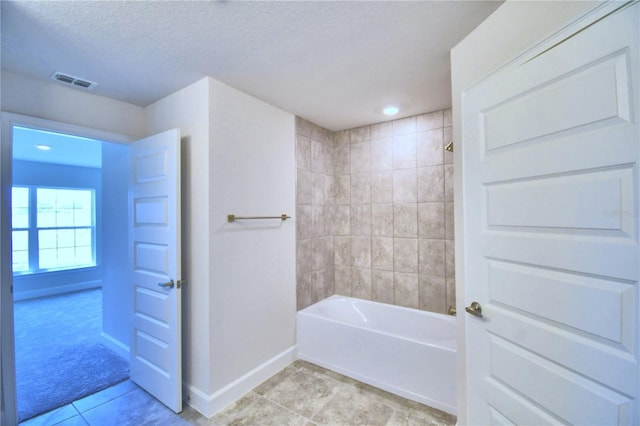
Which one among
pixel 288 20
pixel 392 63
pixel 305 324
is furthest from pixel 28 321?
pixel 392 63

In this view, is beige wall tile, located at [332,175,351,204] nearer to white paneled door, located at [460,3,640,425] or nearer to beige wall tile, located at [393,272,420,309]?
beige wall tile, located at [393,272,420,309]

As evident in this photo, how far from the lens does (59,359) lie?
106 inches

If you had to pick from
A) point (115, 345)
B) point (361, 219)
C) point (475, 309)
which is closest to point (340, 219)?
point (361, 219)

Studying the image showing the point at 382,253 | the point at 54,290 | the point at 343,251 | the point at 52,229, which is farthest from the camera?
the point at 52,229

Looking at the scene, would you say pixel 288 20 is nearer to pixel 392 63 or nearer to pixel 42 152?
pixel 392 63

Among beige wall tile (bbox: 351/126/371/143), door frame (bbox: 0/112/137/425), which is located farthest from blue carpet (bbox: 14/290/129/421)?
beige wall tile (bbox: 351/126/371/143)

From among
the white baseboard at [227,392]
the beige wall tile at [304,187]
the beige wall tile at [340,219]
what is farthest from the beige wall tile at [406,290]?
the white baseboard at [227,392]

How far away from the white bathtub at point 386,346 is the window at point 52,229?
5.32 meters

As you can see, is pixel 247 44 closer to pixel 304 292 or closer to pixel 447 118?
pixel 447 118

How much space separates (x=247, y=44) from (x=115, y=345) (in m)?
3.15

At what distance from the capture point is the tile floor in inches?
73.5

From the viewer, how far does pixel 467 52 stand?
56.0 inches

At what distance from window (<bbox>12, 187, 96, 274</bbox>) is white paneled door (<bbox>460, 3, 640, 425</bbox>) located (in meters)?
6.56

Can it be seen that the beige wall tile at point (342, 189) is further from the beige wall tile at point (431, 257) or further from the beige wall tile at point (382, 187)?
the beige wall tile at point (431, 257)
